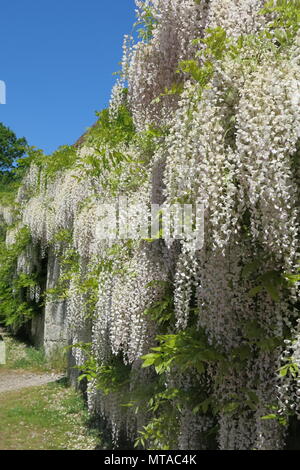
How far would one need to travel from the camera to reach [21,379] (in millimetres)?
8766

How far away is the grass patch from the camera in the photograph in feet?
18.1

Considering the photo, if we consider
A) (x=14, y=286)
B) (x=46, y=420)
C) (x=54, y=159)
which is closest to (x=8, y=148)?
(x=14, y=286)

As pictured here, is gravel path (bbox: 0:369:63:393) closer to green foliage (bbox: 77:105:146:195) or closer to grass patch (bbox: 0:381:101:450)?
grass patch (bbox: 0:381:101:450)

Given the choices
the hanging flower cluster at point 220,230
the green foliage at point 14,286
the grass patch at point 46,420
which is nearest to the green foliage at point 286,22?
the hanging flower cluster at point 220,230

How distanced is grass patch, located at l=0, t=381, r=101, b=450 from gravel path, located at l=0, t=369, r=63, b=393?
0.36 m

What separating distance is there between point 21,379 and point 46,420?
2.62 meters

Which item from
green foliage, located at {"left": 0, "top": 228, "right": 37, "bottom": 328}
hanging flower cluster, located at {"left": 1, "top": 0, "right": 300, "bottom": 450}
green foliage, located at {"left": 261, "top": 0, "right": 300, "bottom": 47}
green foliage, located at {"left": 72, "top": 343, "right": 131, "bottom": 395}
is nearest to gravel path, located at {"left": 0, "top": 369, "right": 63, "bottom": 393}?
green foliage, located at {"left": 0, "top": 228, "right": 37, "bottom": 328}

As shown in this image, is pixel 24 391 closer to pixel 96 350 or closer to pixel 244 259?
pixel 96 350

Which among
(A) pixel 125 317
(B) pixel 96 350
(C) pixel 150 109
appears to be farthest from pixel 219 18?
(B) pixel 96 350

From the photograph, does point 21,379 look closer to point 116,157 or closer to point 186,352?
point 116,157

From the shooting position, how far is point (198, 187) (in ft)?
8.97

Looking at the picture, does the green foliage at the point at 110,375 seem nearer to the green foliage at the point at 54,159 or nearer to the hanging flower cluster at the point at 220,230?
the hanging flower cluster at the point at 220,230

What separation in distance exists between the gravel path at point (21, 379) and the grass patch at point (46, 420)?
361 millimetres

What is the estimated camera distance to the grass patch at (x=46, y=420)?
18.1 feet
